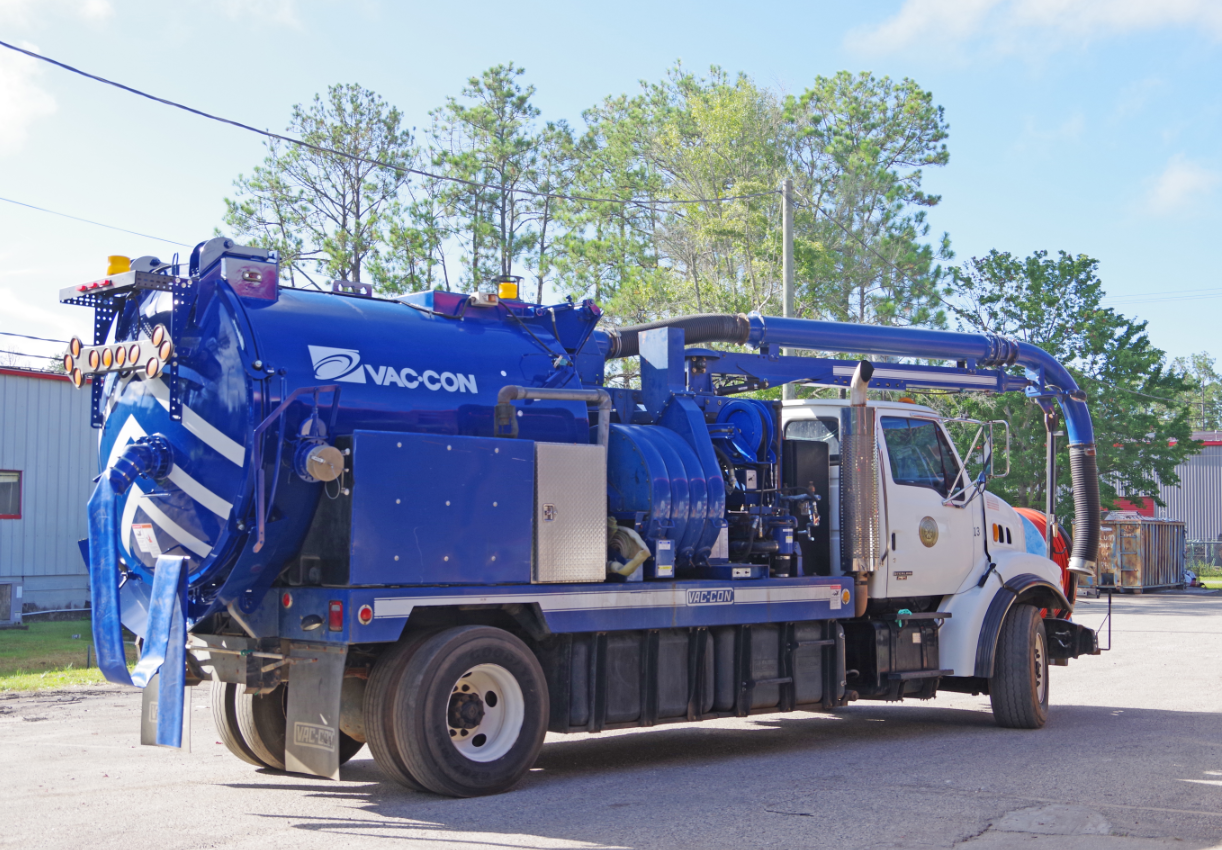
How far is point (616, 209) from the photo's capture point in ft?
129

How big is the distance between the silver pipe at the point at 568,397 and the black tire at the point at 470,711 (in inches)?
62.9

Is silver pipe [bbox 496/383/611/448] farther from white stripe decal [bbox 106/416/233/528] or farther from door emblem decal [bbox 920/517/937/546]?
door emblem decal [bbox 920/517/937/546]

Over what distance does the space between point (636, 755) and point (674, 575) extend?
5.26ft

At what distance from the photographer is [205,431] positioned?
25.8 feet

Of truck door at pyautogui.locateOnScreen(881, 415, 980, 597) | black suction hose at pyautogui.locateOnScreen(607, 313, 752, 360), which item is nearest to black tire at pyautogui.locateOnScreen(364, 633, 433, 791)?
black suction hose at pyautogui.locateOnScreen(607, 313, 752, 360)

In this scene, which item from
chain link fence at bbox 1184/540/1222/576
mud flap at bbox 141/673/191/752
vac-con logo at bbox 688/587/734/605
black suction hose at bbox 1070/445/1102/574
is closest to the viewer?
mud flap at bbox 141/673/191/752

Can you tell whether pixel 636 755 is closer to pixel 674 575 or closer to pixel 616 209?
pixel 674 575

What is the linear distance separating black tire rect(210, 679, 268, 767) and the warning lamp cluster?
7.87 feet

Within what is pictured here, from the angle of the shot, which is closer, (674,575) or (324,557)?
(324,557)

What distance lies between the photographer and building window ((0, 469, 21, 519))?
23734 mm

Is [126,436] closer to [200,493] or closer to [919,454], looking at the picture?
[200,493]

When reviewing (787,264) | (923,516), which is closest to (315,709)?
(923,516)

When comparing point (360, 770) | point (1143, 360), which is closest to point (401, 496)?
point (360, 770)

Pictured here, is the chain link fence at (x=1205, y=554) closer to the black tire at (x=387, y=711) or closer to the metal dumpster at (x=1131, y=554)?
the metal dumpster at (x=1131, y=554)
